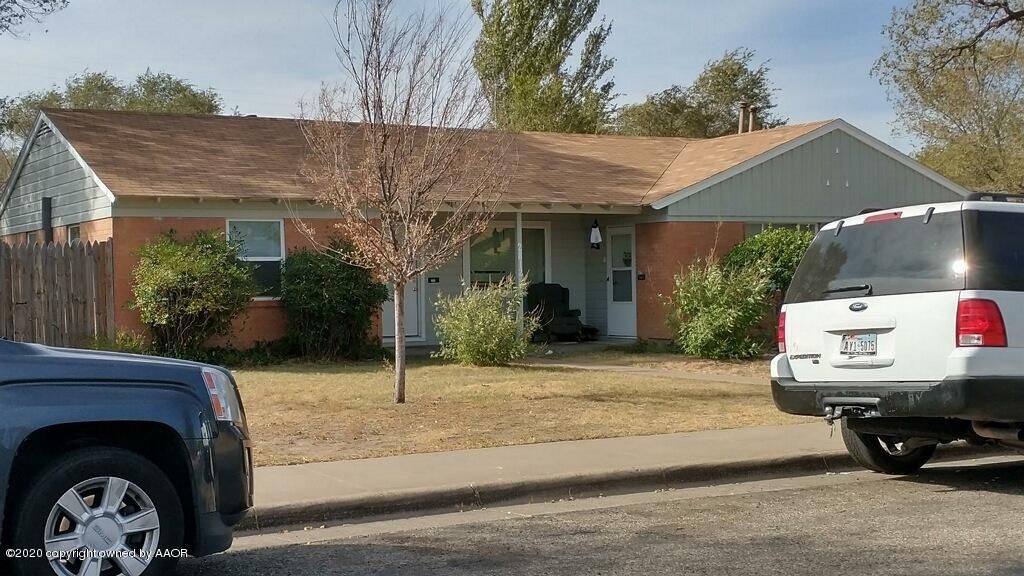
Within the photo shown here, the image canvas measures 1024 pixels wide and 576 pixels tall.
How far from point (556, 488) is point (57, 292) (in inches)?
413

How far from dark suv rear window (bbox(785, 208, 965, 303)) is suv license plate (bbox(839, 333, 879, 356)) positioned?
31 cm

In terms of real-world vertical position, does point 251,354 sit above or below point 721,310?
below

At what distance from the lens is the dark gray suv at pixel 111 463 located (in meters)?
5.01

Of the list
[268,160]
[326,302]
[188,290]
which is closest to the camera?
[188,290]

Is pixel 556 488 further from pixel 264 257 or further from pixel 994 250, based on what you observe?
pixel 264 257

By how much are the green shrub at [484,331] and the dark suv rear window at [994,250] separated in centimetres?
902

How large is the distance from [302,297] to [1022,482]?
439 inches

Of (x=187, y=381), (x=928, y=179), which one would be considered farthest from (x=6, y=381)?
(x=928, y=179)

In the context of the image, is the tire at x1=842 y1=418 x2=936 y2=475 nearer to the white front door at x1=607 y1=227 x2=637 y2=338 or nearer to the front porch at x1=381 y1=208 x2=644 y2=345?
the front porch at x1=381 y1=208 x2=644 y2=345

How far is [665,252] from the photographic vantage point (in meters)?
19.7

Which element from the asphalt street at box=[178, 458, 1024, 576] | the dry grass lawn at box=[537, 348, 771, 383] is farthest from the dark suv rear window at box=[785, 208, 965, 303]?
the dry grass lawn at box=[537, 348, 771, 383]

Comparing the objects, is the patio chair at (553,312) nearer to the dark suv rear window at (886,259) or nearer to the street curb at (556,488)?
the street curb at (556,488)

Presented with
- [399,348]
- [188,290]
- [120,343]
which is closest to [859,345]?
[399,348]

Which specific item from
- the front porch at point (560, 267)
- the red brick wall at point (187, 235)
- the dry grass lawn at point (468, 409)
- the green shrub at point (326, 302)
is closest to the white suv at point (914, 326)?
the dry grass lawn at point (468, 409)
